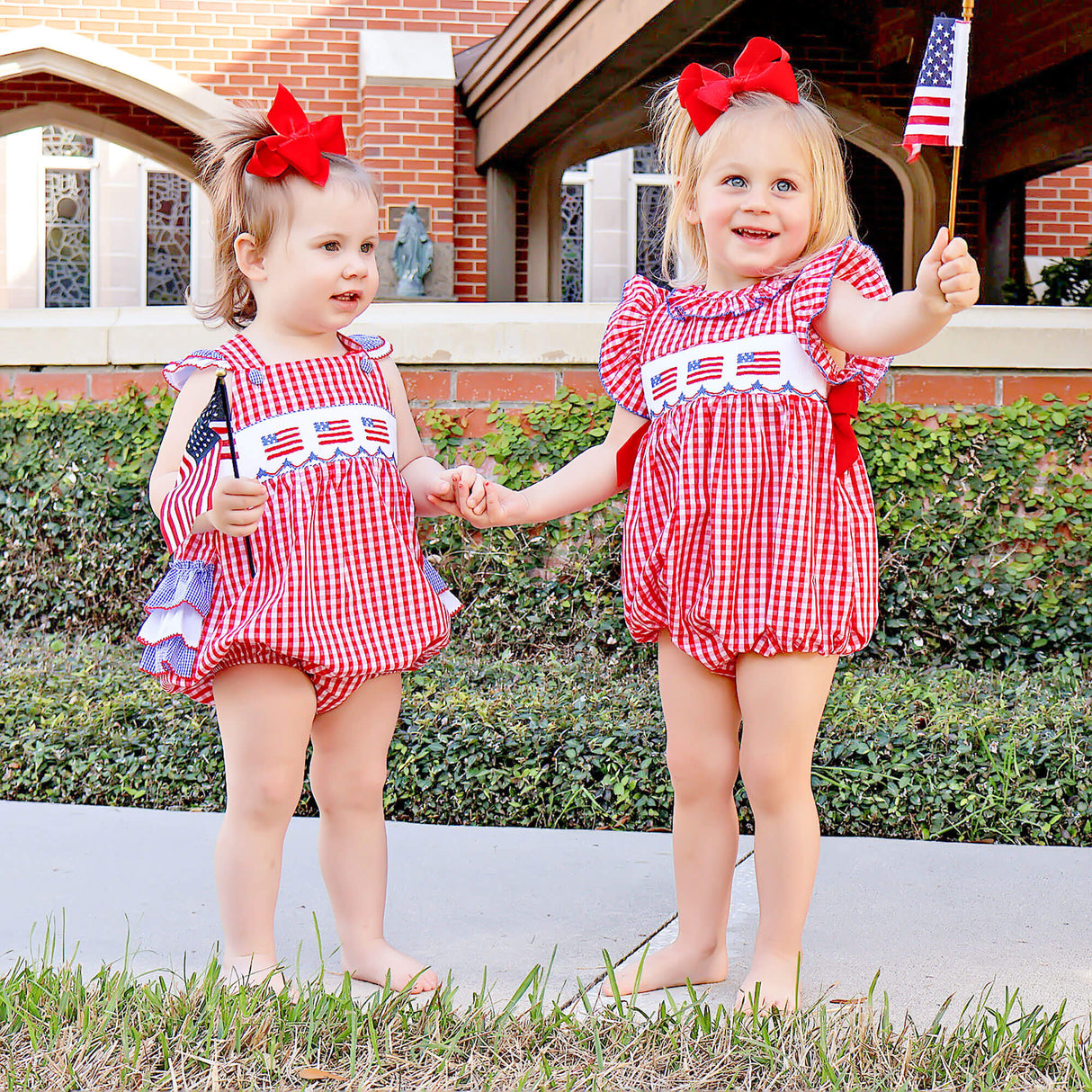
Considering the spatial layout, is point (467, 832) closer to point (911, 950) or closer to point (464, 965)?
point (464, 965)

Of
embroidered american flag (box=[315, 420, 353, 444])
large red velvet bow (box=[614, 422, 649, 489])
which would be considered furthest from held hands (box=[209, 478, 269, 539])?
large red velvet bow (box=[614, 422, 649, 489])

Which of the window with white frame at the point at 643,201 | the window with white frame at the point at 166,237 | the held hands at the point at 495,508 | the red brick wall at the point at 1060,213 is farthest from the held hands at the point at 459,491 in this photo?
the window with white frame at the point at 166,237

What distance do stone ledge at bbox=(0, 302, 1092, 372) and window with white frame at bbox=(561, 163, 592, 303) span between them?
10779mm

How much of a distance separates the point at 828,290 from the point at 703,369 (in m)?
0.24

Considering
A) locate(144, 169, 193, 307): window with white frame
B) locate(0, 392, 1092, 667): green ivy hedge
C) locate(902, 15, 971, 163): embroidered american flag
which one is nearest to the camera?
locate(902, 15, 971, 163): embroidered american flag

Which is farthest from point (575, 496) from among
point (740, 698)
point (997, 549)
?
point (997, 549)

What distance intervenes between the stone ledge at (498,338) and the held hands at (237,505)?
2.27 m

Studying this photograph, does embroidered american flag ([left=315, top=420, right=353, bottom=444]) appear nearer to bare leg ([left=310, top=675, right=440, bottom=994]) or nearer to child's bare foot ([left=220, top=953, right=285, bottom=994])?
bare leg ([left=310, top=675, right=440, bottom=994])

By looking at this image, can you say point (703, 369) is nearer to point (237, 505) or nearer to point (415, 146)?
point (237, 505)

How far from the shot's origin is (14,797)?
355 centimetres

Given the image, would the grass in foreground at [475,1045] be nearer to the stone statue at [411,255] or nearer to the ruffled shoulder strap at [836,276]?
the ruffled shoulder strap at [836,276]

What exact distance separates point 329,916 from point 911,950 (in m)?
1.17

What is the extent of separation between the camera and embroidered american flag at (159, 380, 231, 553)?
2.10 meters

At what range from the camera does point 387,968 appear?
7.33ft
